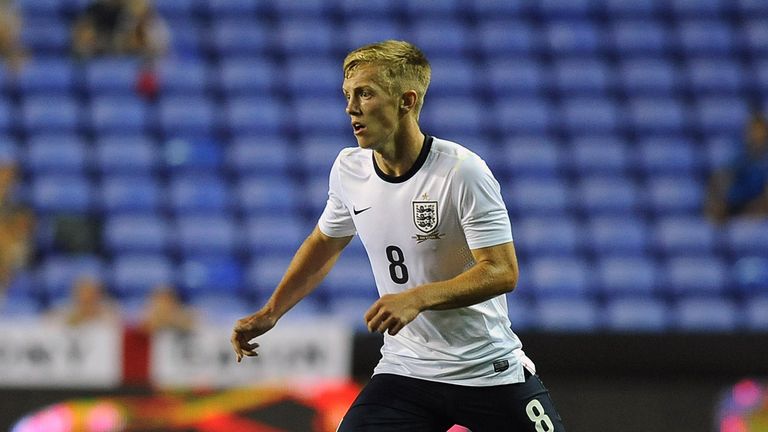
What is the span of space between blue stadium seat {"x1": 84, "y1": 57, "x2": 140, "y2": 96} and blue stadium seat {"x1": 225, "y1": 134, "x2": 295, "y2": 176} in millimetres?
1098

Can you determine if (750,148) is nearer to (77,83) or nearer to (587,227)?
(587,227)

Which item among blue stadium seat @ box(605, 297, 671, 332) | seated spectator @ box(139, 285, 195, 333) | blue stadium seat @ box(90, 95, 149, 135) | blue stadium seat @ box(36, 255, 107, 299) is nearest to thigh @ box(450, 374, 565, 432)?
seated spectator @ box(139, 285, 195, 333)

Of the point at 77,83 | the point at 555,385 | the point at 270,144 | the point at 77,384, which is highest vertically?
the point at 77,83

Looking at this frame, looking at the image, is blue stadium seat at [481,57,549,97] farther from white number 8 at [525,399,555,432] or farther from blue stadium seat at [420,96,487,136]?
white number 8 at [525,399,555,432]

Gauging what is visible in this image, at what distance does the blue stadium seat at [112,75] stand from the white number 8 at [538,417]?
7709mm

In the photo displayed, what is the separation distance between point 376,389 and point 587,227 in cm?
673

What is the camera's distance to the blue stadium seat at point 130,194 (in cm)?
1009

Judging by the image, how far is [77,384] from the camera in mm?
7691

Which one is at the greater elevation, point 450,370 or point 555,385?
point 450,370

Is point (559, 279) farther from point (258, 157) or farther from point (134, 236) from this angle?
point (134, 236)

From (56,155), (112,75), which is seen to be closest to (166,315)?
(56,155)

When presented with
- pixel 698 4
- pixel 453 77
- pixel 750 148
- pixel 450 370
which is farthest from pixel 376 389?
pixel 698 4

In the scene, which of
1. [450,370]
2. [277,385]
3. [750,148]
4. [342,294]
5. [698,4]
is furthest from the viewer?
[698,4]

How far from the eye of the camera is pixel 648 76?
11.9m
